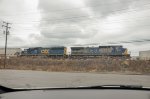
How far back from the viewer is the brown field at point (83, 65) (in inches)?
2665

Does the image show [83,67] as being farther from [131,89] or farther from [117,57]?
[131,89]

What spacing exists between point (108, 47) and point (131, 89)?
7165cm

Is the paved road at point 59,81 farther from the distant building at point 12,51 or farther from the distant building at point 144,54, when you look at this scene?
the distant building at point 12,51

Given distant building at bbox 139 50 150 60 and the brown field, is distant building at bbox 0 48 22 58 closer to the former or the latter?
the brown field

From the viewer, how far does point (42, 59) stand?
8200cm

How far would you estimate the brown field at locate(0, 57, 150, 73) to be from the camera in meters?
67.7

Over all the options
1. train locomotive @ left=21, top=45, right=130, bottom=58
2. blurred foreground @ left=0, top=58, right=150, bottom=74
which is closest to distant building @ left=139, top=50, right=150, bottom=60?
blurred foreground @ left=0, top=58, right=150, bottom=74

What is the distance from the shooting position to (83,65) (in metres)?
73.7

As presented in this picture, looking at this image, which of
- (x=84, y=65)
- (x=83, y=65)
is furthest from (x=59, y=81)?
(x=83, y=65)

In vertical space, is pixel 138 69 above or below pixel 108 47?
below

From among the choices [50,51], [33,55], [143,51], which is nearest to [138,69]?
[143,51]

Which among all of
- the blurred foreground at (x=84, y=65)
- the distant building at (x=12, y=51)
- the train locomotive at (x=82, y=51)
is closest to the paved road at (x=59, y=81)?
the blurred foreground at (x=84, y=65)

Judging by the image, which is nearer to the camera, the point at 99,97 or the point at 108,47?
the point at 99,97

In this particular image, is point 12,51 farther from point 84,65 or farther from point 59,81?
point 59,81
